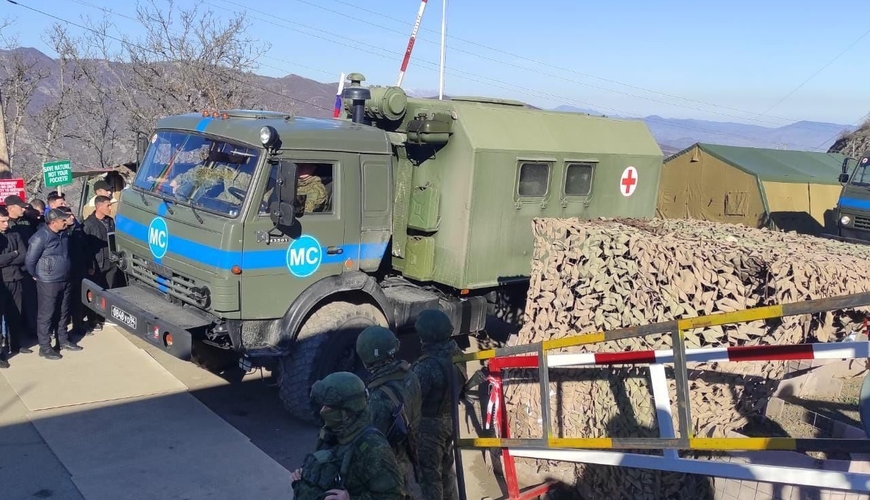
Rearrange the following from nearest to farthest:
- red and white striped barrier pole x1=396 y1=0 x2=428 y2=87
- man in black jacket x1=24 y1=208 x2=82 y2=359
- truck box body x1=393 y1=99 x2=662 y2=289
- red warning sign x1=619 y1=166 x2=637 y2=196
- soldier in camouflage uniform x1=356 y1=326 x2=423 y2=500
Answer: soldier in camouflage uniform x1=356 y1=326 x2=423 y2=500
truck box body x1=393 y1=99 x2=662 y2=289
man in black jacket x1=24 y1=208 x2=82 y2=359
red warning sign x1=619 y1=166 x2=637 y2=196
red and white striped barrier pole x1=396 y1=0 x2=428 y2=87

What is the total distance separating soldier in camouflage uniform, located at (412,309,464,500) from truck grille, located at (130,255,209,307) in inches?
83.8

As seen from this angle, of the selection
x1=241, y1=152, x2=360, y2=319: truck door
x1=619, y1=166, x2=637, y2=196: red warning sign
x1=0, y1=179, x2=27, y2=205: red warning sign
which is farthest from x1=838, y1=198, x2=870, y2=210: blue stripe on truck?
x1=0, y1=179, x2=27, y2=205: red warning sign

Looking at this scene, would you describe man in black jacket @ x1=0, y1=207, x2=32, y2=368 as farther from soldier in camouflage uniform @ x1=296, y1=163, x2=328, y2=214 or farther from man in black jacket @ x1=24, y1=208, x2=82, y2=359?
soldier in camouflage uniform @ x1=296, y1=163, x2=328, y2=214

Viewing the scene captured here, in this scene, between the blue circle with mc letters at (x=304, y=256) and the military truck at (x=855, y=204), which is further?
the military truck at (x=855, y=204)

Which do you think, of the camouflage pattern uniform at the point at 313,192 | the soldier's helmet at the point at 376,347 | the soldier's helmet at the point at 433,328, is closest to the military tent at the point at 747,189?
the camouflage pattern uniform at the point at 313,192

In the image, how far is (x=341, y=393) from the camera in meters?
2.63

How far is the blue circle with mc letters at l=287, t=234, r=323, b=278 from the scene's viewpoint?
5.70 m

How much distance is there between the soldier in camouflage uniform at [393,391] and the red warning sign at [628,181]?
5.03m

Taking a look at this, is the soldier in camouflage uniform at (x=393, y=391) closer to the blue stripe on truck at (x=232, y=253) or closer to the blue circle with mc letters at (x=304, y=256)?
the blue stripe on truck at (x=232, y=253)

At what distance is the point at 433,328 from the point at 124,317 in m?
2.92

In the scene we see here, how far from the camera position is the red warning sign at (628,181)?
7938mm

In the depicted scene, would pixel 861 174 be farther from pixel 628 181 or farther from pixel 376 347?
pixel 376 347

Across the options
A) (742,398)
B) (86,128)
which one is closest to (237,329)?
(742,398)

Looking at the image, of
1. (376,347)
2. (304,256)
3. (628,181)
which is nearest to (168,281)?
(304,256)
